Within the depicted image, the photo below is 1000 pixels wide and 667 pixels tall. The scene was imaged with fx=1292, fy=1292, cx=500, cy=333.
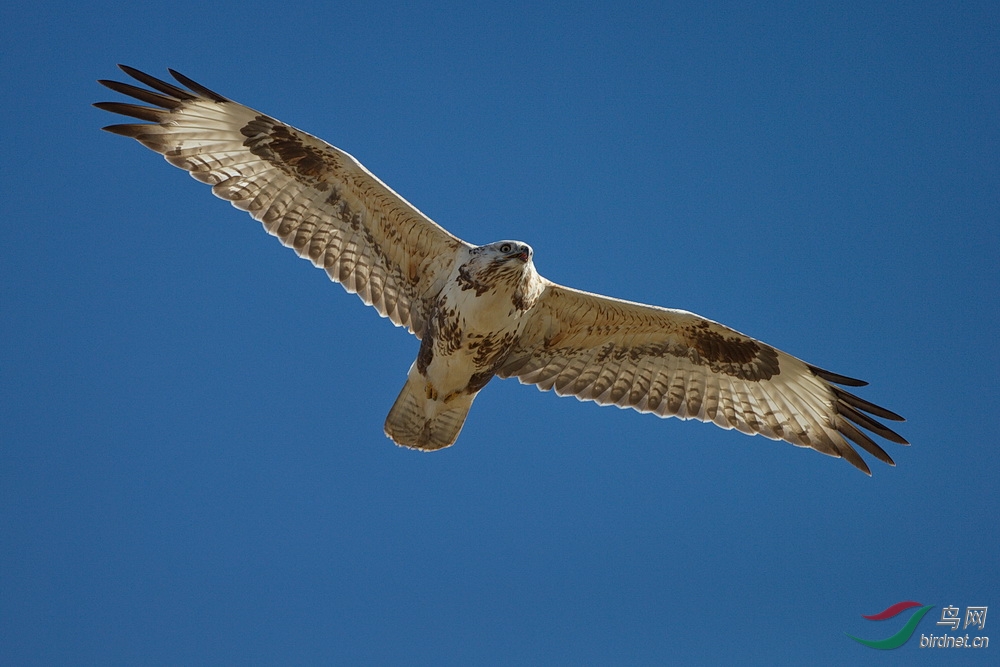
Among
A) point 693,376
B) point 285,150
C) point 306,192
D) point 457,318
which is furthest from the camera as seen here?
point 693,376

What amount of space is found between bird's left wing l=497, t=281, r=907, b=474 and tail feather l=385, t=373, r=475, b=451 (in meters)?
0.58

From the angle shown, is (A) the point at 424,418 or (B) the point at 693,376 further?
(B) the point at 693,376

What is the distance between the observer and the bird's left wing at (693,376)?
10.6 meters

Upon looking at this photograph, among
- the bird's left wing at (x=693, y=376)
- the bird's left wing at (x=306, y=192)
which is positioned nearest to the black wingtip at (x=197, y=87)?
the bird's left wing at (x=306, y=192)

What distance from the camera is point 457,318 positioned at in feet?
32.2

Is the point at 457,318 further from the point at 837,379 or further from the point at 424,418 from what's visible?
the point at 837,379

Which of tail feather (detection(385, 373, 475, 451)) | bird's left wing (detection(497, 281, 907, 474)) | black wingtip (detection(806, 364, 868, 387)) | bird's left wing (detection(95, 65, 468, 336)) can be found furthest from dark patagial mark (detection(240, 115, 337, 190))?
black wingtip (detection(806, 364, 868, 387))

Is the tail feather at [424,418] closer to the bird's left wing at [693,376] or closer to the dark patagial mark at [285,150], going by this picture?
the bird's left wing at [693,376]

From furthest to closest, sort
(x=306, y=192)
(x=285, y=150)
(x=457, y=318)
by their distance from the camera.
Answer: (x=306, y=192)
(x=285, y=150)
(x=457, y=318)

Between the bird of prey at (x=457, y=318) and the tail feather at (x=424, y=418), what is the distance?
11 mm

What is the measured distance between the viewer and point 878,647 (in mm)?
12188

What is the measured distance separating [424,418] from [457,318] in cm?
104

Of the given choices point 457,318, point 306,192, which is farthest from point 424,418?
point 306,192

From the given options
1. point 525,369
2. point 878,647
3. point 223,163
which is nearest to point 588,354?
point 525,369
